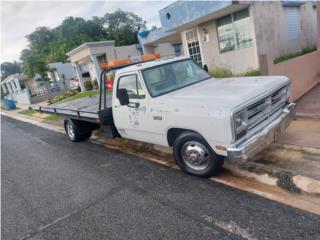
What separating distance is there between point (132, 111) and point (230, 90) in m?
1.97

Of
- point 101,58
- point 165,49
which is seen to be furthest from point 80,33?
point 101,58

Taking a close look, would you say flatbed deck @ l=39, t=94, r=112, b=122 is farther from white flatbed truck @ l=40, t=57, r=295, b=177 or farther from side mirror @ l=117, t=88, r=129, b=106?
side mirror @ l=117, t=88, r=129, b=106

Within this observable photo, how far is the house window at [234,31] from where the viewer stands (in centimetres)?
1205

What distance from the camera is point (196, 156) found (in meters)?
4.54

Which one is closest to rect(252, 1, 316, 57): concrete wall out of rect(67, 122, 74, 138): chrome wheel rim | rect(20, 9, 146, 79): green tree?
rect(67, 122, 74, 138): chrome wheel rim

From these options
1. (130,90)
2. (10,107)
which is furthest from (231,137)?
(10,107)

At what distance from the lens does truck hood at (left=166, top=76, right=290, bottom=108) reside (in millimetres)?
4062

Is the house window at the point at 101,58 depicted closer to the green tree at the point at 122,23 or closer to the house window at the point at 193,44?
the house window at the point at 193,44

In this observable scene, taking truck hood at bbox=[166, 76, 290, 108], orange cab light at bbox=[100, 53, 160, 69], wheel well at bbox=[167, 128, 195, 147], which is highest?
orange cab light at bbox=[100, 53, 160, 69]

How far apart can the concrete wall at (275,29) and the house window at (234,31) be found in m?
0.46

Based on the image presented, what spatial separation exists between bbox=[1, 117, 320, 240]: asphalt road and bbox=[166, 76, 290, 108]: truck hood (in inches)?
53.6

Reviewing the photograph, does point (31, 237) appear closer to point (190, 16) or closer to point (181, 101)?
point (181, 101)

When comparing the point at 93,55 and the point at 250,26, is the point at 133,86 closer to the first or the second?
the point at 250,26

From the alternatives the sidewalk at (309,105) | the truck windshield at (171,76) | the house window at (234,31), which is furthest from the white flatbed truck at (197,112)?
the house window at (234,31)
